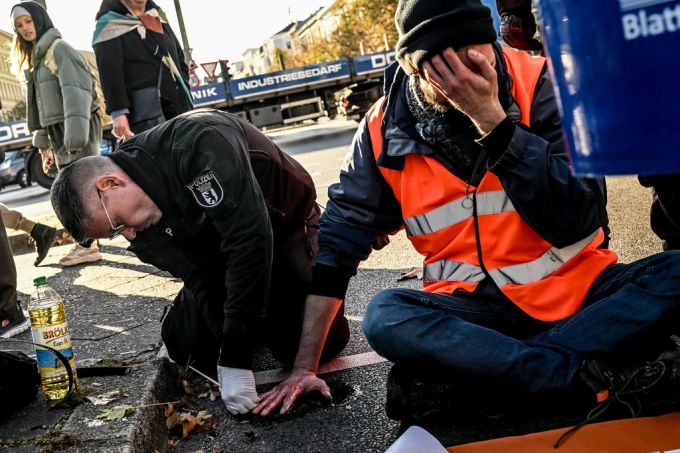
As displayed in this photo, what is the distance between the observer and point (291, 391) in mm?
2631

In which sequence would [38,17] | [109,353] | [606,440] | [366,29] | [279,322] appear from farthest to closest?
[366,29], [38,17], [109,353], [279,322], [606,440]

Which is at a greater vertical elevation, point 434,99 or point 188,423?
point 434,99

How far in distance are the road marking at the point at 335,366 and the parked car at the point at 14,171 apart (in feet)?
68.9

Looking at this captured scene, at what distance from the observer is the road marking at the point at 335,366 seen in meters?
2.99

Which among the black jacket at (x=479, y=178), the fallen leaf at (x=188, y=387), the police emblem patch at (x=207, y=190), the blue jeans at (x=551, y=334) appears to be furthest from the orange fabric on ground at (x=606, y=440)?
the fallen leaf at (x=188, y=387)

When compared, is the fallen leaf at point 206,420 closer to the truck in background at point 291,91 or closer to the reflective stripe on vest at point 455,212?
the reflective stripe on vest at point 455,212

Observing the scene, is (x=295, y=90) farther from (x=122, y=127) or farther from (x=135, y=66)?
(x=122, y=127)

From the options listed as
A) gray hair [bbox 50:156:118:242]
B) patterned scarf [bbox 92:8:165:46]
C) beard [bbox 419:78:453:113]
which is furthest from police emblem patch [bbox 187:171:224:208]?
patterned scarf [bbox 92:8:165:46]

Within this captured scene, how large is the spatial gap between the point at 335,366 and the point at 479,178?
117 centimetres

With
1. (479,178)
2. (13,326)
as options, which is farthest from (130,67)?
(479,178)

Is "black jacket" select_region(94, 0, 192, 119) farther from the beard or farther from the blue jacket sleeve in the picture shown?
the beard

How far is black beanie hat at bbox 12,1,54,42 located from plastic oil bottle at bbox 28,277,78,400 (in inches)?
124

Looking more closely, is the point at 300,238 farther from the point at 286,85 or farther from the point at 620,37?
the point at 286,85

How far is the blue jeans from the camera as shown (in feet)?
6.86
